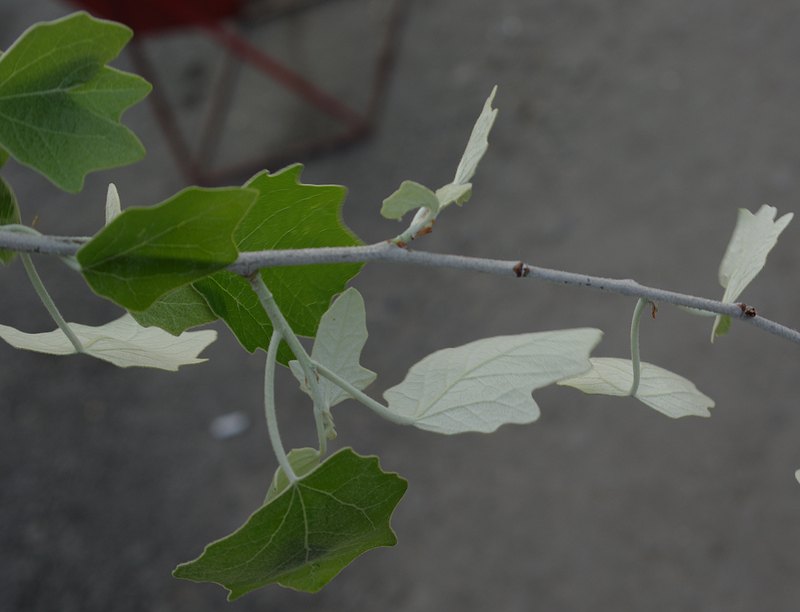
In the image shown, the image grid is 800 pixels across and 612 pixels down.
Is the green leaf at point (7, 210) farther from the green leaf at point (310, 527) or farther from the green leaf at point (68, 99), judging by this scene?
the green leaf at point (310, 527)

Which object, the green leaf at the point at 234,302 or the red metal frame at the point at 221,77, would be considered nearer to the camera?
the green leaf at the point at 234,302

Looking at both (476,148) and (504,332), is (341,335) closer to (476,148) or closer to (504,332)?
(476,148)

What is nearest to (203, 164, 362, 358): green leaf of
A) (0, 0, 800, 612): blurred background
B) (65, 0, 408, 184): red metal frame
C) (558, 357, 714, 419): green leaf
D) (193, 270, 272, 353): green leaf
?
(193, 270, 272, 353): green leaf

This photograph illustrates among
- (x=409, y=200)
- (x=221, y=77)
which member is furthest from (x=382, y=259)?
(x=221, y=77)

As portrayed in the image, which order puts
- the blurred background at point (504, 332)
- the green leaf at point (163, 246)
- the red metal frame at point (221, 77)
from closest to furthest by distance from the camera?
the green leaf at point (163, 246) → the blurred background at point (504, 332) → the red metal frame at point (221, 77)

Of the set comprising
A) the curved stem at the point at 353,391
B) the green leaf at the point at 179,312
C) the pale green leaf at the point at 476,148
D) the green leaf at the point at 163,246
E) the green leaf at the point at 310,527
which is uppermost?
the pale green leaf at the point at 476,148

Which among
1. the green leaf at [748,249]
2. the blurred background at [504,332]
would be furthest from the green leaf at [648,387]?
the blurred background at [504,332]
